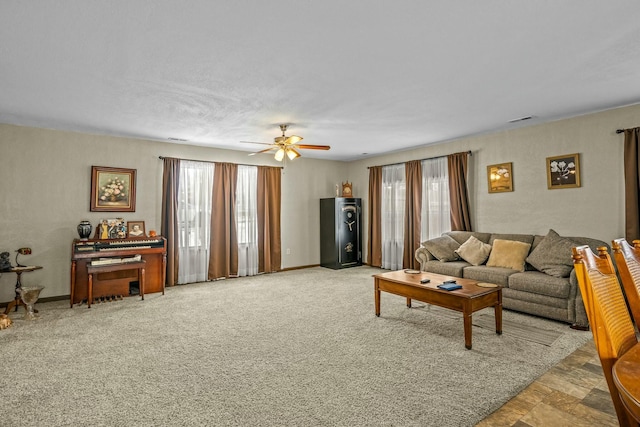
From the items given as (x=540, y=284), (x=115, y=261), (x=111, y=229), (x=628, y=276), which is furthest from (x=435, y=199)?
(x=111, y=229)

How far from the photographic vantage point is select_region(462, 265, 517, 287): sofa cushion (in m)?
4.27

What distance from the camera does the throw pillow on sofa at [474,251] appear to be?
493cm

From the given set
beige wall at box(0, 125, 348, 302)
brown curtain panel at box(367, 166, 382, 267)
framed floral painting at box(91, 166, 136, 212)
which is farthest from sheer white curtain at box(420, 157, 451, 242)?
framed floral painting at box(91, 166, 136, 212)

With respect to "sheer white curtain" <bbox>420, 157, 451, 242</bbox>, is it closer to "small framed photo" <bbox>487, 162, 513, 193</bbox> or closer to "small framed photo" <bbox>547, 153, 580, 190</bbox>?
"small framed photo" <bbox>487, 162, 513, 193</bbox>

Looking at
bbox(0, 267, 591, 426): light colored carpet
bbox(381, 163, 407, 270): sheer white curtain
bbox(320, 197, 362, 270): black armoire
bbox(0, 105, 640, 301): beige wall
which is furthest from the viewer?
bbox(320, 197, 362, 270): black armoire

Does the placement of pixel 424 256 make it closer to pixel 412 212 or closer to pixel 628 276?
pixel 412 212

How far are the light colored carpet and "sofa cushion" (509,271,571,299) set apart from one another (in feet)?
1.09

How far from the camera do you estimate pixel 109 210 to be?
17.6 feet

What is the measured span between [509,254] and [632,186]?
1.56m

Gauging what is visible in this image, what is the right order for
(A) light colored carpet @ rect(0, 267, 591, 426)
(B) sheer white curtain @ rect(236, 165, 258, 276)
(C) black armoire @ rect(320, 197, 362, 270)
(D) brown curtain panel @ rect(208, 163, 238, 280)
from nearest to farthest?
(A) light colored carpet @ rect(0, 267, 591, 426), (D) brown curtain panel @ rect(208, 163, 238, 280), (B) sheer white curtain @ rect(236, 165, 258, 276), (C) black armoire @ rect(320, 197, 362, 270)

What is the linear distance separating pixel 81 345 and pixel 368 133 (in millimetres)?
4599

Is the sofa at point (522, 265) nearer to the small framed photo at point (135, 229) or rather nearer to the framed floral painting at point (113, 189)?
the small framed photo at point (135, 229)

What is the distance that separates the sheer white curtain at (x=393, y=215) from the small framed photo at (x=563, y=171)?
8.61 feet

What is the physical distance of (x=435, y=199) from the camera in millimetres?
6301
